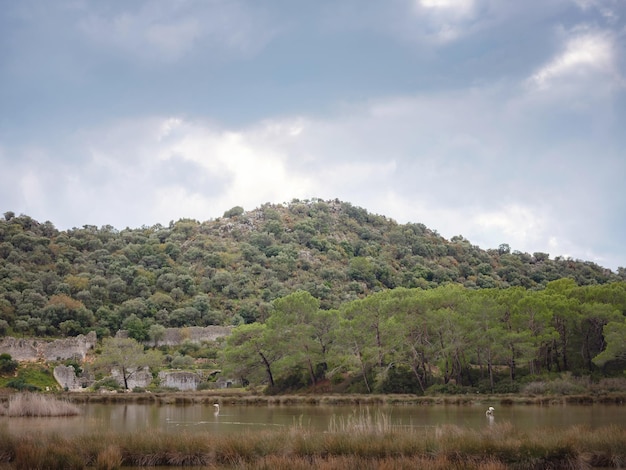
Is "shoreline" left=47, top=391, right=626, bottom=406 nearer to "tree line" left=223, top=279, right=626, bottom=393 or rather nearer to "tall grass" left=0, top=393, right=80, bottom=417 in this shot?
"tree line" left=223, top=279, right=626, bottom=393

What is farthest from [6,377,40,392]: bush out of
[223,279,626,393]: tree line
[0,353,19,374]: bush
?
[223,279,626,393]: tree line

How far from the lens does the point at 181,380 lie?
2180 inches

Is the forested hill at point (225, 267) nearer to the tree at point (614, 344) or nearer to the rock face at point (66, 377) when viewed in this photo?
the rock face at point (66, 377)

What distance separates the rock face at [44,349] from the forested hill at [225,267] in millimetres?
8453

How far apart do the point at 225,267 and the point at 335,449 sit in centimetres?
9801

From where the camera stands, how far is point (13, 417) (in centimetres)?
2591

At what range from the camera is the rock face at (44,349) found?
2388 inches

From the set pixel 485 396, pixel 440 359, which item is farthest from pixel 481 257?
pixel 485 396

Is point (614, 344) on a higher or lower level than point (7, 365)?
higher

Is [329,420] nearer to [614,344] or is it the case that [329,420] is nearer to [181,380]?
[614,344]

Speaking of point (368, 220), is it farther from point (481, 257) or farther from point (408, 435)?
point (408, 435)

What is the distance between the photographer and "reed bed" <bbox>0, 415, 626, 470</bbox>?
13.3 m

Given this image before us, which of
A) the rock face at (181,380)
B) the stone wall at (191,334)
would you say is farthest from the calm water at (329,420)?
the stone wall at (191,334)

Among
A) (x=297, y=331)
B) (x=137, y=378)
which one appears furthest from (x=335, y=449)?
(x=137, y=378)
